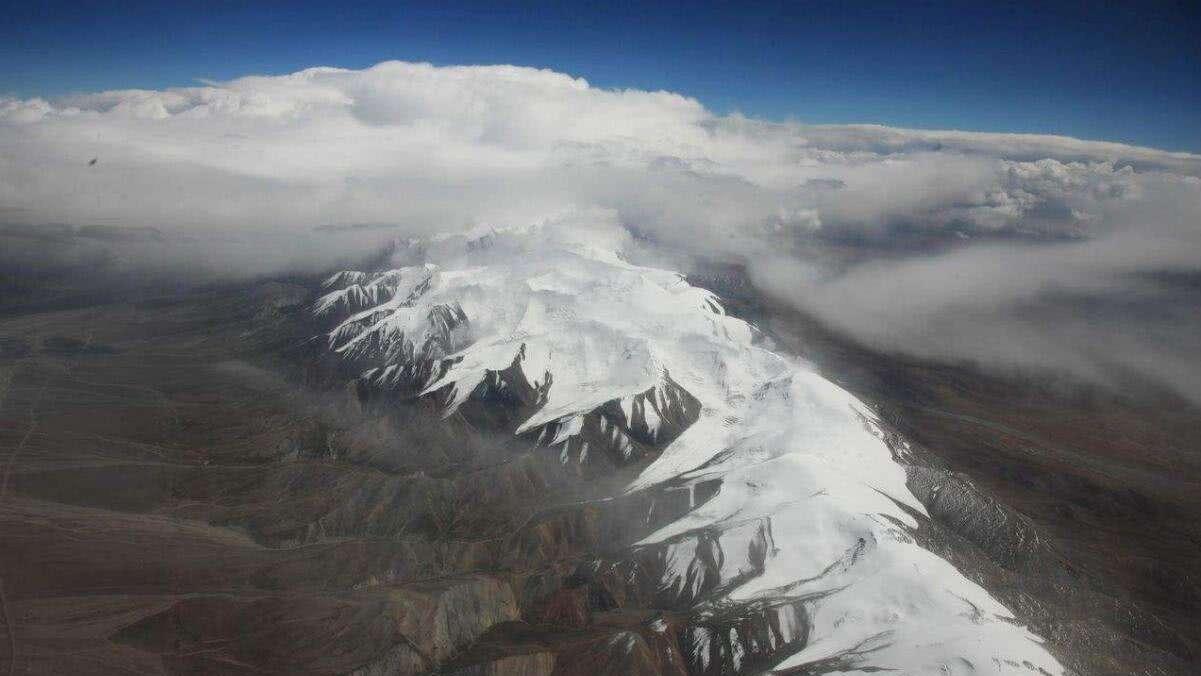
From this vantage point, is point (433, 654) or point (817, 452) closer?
point (433, 654)

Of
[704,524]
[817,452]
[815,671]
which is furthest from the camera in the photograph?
[817,452]

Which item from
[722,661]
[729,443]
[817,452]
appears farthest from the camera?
[729,443]

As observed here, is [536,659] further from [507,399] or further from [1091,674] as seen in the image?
[507,399]

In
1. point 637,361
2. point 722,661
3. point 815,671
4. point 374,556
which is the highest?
point 637,361

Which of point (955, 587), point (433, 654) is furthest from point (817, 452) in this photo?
point (433, 654)

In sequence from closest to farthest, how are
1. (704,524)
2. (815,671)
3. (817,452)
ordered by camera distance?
(815,671), (704,524), (817,452)

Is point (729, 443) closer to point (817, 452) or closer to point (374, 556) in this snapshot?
point (817, 452)

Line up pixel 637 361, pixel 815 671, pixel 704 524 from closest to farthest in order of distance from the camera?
1. pixel 815 671
2. pixel 704 524
3. pixel 637 361

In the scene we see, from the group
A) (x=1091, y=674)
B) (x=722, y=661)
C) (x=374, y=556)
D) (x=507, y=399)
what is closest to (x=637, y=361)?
(x=507, y=399)

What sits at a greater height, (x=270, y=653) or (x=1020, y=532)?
(x=1020, y=532)
